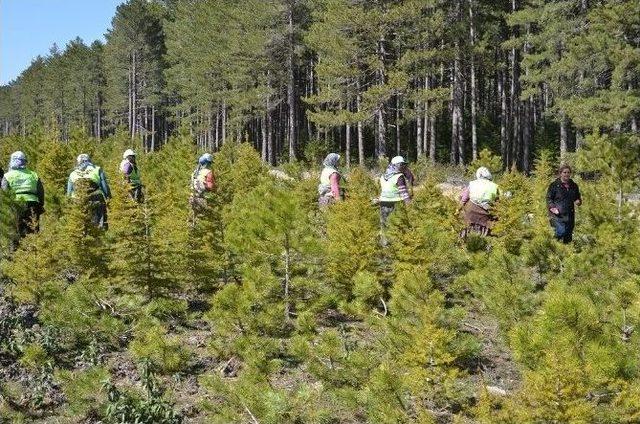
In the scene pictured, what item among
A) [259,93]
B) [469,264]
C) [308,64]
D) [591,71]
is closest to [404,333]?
[469,264]

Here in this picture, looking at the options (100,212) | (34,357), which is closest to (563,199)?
(100,212)

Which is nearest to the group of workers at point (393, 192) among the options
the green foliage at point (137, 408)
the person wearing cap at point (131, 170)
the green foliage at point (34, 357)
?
the person wearing cap at point (131, 170)

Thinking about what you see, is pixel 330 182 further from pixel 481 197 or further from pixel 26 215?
pixel 26 215

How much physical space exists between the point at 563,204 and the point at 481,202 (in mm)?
1209

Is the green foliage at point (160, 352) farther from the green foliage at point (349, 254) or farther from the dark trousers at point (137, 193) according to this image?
the dark trousers at point (137, 193)

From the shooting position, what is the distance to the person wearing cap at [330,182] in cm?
1005

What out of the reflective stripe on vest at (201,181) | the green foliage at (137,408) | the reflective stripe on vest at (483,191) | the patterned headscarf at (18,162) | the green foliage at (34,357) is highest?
the patterned headscarf at (18,162)

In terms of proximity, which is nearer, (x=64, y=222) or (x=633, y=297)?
(x=633, y=297)

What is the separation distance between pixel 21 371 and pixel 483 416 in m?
4.53

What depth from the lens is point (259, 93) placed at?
36438mm

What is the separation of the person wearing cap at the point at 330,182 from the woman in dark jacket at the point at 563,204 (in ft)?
10.7

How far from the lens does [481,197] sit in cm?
1007

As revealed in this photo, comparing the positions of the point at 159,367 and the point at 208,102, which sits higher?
the point at 208,102

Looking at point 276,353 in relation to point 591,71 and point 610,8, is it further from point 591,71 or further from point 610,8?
point 591,71
